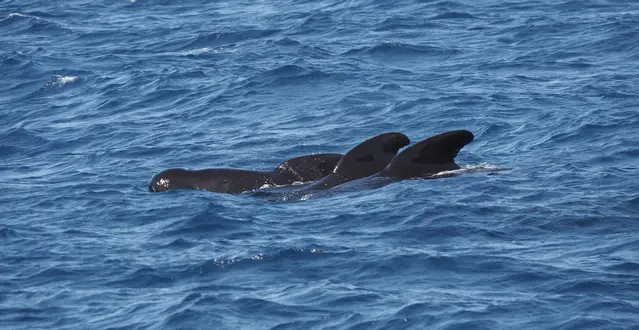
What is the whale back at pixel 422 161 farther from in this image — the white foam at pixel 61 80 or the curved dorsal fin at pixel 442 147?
the white foam at pixel 61 80

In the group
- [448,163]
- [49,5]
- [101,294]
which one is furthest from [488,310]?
[49,5]

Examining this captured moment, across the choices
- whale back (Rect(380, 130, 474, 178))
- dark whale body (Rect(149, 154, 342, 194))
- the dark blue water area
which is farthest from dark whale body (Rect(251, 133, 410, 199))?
the dark blue water area

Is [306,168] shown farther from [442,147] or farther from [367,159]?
[442,147]

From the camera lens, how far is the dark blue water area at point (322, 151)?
13.5 metres

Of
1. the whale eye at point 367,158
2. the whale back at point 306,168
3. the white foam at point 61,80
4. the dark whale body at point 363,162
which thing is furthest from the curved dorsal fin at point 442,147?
the white foam at point 61,80

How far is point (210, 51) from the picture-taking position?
32.2m

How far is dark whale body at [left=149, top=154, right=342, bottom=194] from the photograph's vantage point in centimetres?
1967

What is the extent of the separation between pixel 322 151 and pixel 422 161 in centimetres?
385

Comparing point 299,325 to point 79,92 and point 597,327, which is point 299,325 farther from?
point 79,92

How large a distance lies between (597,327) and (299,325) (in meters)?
3.23

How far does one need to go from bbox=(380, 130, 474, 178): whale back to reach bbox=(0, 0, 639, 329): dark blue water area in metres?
0.31

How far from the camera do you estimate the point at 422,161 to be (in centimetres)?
1858

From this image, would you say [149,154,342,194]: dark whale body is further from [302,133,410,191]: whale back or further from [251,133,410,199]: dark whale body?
[302,133,410,191]: whale back

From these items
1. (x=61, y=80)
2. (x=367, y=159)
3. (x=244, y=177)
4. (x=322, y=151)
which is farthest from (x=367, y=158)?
(x=61, y=80)
